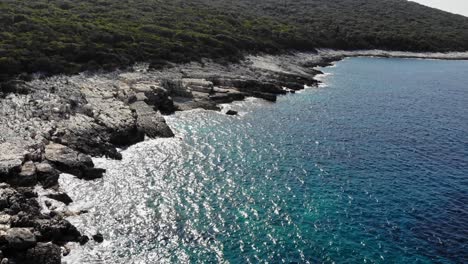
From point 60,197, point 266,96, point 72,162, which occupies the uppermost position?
point 266,96

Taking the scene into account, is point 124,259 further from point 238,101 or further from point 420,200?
point 238,101

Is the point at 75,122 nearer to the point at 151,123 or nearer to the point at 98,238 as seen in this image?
the point at 151,123

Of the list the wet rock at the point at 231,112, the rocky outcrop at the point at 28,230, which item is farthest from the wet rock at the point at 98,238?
the wet rock at the point at 231,112

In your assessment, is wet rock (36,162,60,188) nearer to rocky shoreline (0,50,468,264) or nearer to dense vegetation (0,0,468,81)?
rocky shoreline (0,50,468,264)

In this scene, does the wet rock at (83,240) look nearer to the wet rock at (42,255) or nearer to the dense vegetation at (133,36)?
the wet rock at (42,255)

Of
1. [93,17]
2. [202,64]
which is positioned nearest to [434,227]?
[202,64]

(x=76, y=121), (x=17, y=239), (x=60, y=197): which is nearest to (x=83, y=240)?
(x=17, y=239)
